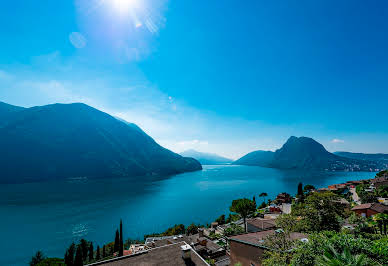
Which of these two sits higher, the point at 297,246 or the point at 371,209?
the point at 297,246

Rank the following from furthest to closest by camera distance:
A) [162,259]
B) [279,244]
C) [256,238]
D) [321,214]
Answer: [321,214], [256,238], [279,244], [162,259]

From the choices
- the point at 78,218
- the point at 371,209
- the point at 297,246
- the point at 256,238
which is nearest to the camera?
the point at 297,246

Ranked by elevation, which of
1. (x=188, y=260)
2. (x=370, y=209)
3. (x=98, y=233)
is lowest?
(x=98, y=233)

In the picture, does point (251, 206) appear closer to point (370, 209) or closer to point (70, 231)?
point (370, 209)

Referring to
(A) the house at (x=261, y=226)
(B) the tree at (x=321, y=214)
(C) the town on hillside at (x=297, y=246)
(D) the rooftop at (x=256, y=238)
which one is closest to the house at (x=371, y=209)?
A: (C) the town on hillside at (x=297, y=246)

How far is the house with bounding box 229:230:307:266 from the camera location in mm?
13763

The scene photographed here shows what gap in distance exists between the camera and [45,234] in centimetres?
5338

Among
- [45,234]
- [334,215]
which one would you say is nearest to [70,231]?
[45,234]

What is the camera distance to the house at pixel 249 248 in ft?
45.2

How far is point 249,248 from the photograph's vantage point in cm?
1479

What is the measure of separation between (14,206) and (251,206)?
10808cm

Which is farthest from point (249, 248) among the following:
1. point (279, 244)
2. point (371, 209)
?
point (371, 209)

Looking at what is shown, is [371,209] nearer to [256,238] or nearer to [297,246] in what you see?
[256,238]

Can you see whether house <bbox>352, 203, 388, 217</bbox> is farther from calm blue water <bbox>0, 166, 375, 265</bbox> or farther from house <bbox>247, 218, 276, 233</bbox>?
calm blue water <bbox>0, 166, 375, 265</bbox>
